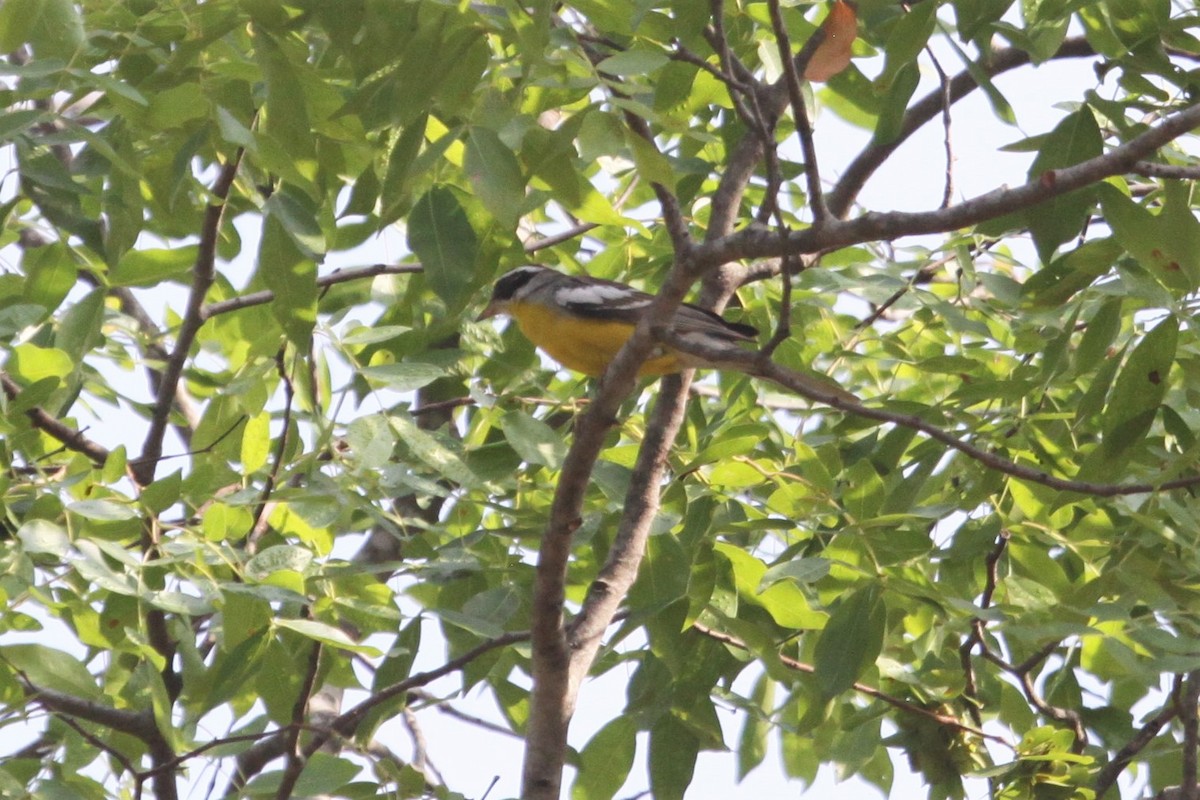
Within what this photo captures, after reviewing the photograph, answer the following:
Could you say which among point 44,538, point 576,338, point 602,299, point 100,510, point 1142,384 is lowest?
point 44,538

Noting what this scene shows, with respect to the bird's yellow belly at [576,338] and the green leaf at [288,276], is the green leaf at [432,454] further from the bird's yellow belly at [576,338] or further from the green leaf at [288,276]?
the bird's yellow belly at [576,338]

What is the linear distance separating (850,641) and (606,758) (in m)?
1.22

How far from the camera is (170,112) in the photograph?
3.80 m

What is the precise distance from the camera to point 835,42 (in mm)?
4008

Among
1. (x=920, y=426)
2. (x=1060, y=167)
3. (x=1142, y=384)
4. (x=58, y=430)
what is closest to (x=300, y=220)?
(x=920, y=426)

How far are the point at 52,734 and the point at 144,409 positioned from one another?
1388mm

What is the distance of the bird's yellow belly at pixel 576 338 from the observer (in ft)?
20.5

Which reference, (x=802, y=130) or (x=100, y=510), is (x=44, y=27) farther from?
(x=802, y=130)

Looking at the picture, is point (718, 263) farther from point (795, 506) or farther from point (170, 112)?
point (170, 112)

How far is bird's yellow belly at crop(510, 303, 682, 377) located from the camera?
20.5 ft

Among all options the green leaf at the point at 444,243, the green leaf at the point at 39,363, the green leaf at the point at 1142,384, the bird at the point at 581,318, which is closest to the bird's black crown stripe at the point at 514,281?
the bird at the point at 581,318

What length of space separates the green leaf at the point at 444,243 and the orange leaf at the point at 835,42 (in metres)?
1.19

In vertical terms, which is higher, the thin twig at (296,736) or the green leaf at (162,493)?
the green leaf at (162,493)

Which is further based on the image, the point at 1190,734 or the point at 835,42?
the point at 1190,734
